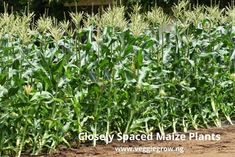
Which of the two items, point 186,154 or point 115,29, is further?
point 115,29

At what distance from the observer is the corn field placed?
6.20m

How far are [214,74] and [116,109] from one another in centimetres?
171

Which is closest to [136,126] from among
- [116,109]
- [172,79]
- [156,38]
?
[116,109]

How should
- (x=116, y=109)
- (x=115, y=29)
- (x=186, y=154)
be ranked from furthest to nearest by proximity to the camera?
(x=115, y=29) < (x=116, y=109) < (x=186, y=154)

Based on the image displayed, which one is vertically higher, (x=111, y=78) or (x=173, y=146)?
(x=111, y=78)

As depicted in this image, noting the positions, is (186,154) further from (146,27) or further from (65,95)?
(146,27)

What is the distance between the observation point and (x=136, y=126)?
6.91 metres

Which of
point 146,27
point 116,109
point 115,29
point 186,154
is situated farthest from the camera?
point 146,27

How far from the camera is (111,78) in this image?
675 cm

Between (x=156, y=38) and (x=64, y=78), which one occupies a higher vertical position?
(x=156, y=38)

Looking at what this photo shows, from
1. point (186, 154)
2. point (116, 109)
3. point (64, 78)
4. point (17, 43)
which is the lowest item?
point (186, 154)

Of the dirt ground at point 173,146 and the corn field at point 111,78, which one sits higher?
the corn field at point 111,78

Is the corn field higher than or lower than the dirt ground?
higher

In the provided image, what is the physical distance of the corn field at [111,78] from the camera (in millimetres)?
6199
